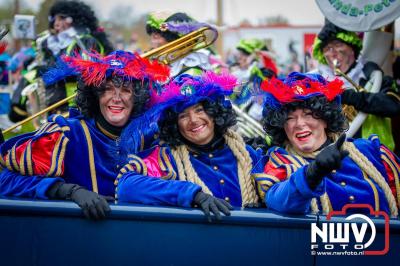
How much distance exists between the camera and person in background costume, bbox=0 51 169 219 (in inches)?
149

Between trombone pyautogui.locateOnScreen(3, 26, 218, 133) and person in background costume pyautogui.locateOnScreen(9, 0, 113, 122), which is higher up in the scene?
person in background costume pyautogui.locateOnScreen(9, 0, 113, 122)

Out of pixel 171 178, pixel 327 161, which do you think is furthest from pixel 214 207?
pixel 171 178

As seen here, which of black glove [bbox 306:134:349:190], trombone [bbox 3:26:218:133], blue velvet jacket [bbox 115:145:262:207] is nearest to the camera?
black glove [bbox 306:134:349:190]

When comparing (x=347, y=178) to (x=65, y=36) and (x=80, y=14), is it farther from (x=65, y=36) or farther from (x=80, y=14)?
(x=80, y=14)

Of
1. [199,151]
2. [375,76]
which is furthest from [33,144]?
[375,76]

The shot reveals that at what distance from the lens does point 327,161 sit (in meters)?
2.86

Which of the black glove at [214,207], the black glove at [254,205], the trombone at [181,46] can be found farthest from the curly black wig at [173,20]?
the black glove at [214,207]

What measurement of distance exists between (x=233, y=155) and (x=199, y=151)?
0.60ft

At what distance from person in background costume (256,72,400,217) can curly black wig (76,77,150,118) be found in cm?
72

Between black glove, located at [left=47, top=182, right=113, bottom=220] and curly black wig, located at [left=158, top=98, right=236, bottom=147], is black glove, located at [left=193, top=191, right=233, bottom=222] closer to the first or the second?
black glove, located at [left=47, top=182, right=113, bottom=220]

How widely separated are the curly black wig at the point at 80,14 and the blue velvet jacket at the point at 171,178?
13.9 feet

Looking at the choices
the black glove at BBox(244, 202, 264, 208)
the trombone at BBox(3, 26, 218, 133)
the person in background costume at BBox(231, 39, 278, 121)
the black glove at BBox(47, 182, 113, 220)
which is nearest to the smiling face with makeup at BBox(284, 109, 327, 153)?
the black glove at BBox(244, 202, 264, 208)

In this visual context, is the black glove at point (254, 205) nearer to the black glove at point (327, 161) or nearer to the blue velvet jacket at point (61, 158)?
the black glove at point (327, 161)

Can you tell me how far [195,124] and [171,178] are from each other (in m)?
0.36
